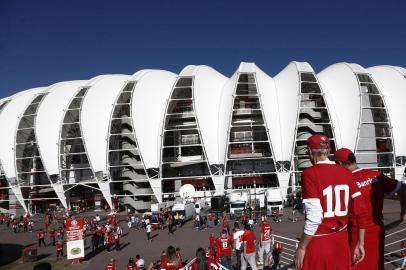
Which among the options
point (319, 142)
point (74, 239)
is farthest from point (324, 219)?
point (74, 239)

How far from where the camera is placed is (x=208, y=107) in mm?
44969

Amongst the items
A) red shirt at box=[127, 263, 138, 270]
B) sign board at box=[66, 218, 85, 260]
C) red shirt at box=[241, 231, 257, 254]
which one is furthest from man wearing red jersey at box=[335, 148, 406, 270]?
sign board at box=[66, 218, 85, 260]

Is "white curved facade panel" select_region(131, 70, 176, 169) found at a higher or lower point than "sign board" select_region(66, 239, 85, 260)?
higher

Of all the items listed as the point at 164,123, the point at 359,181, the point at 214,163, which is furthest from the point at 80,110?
the point at 359,181

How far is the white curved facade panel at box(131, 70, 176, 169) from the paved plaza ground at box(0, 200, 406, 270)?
1260 cm

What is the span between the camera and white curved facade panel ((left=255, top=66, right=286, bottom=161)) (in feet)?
139

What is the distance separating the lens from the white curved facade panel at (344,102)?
41969 millimetres

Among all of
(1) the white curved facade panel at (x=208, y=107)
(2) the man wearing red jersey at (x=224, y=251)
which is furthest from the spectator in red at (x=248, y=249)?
(1) the white curved facade panel at (x=208, y=107)

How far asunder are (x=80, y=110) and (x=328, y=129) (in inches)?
1263

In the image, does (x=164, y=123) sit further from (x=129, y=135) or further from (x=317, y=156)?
(x=317, y=156)

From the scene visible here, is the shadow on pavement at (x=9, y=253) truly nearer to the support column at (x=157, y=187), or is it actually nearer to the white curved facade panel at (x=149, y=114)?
the support column at (x=157, y=187)

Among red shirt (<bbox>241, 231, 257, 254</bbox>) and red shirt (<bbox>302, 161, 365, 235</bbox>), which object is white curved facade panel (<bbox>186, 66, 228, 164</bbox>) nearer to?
red shirt (<bbox>241, 231, 257, 254</bbox>)

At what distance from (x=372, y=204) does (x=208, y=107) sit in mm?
40983

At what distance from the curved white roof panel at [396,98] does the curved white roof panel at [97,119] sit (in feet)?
112
